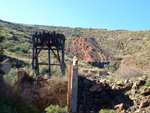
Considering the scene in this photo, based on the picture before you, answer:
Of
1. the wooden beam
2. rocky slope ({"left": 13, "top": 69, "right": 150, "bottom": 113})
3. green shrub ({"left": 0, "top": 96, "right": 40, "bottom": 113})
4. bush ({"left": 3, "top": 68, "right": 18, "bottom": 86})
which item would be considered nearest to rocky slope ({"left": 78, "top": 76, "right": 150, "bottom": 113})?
rocky slope ({"left": 13, "top": 69, "right": 150, "bottom": 113})

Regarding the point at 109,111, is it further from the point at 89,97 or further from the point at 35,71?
the point at 35,71

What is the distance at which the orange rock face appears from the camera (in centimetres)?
4747

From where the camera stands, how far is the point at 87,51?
49.9 meters

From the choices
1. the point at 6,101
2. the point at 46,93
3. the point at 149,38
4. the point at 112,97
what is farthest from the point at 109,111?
the point at 149,38

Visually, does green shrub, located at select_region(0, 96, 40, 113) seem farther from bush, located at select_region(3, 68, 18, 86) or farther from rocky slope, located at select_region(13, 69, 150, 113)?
bush, located at select_region(3, 68, 18, 86)

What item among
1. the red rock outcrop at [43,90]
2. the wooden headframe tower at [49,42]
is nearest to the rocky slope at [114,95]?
the red rock outcrop at [43,90]

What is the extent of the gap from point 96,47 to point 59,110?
44088mm

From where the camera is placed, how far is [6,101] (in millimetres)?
9797

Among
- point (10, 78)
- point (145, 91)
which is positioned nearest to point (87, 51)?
point (10, 78)

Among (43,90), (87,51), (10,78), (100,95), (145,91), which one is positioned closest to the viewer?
(145,91)

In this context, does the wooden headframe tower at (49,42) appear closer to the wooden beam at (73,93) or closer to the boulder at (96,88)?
the boulder at (96,88)

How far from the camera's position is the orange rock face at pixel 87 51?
47.5 m

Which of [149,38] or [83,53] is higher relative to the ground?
[149,38]

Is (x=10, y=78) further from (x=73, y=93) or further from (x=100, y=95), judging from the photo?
(x=100, y=95)
